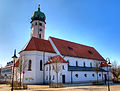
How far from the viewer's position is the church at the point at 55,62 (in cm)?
3312

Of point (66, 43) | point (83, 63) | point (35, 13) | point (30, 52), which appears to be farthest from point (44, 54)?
point (35, 13)

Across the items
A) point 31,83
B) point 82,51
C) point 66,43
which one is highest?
point 66,43

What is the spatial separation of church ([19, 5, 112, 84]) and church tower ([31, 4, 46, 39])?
864cm

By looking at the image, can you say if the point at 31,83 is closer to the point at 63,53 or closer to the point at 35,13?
the point at 63,53

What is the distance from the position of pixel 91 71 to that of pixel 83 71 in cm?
416

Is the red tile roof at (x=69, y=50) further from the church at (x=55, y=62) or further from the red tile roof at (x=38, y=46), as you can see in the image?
the red tile roof at (x=38, y=46)

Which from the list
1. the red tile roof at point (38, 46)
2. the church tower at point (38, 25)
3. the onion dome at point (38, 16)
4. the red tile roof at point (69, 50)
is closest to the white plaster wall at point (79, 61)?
the red tile roof at point (69, 50)

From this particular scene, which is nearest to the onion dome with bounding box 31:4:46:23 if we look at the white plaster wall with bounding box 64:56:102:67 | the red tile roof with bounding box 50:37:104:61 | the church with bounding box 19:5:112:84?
the church with bounding box 19:5:112:84

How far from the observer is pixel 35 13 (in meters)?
52.5

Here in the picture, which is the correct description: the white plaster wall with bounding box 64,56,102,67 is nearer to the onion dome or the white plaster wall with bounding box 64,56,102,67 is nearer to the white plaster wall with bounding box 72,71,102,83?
the white plaster wall with bounding box 72,71,102,83

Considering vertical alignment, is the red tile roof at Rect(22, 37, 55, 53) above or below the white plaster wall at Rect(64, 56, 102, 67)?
above

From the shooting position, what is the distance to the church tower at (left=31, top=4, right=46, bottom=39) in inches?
1953

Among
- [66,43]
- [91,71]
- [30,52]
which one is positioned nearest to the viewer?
[30,52]

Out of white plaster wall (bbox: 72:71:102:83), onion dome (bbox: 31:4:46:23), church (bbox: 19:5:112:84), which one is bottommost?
white plaster wall (bbox: 72:71:102:83)
